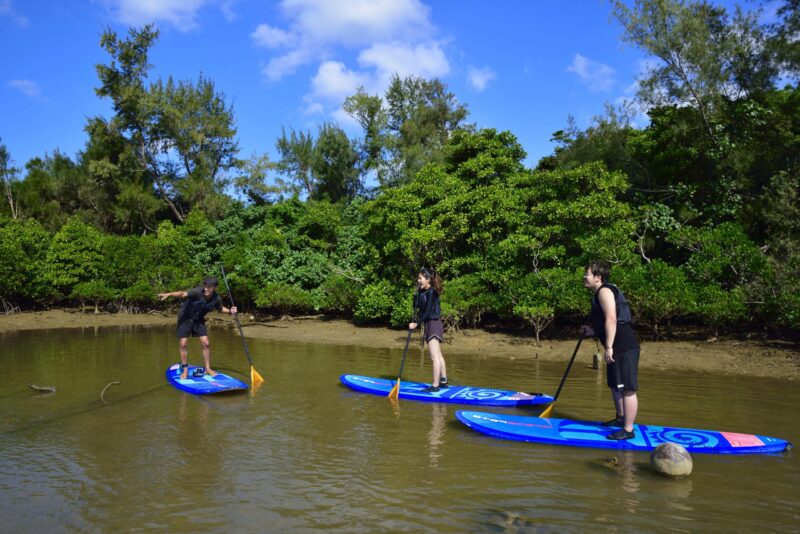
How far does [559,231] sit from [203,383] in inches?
413

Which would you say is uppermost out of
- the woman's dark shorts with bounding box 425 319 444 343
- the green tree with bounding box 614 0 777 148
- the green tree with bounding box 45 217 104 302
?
the green tree with bounding box 614 0 777 148

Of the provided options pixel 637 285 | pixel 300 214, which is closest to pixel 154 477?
pixel 637 285

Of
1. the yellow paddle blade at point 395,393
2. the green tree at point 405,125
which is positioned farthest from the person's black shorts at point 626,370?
the green tree at point 405,125

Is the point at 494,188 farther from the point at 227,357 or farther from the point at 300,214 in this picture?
the point at 300,214

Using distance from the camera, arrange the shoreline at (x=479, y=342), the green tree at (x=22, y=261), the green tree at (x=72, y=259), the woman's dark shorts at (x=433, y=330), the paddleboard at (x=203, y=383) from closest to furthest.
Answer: the woman's dark shorts at (x=433, y=330) < the paddleboard at (x=203, y=383) < the shoreline at (x=479, y=342) < the green tree at (x=22, y=261) < the green tree at (x=72, y=259)

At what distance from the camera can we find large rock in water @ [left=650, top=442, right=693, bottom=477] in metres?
5.39

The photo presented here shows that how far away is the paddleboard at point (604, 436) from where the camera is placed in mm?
6098

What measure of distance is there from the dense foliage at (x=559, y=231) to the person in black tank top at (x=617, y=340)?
797 cm

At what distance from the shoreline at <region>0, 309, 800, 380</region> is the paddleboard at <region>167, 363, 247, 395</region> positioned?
6.52 meters

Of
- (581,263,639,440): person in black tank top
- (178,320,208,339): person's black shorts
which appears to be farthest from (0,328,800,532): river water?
(178,320,208,339): person's black shorts

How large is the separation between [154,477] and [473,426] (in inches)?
145

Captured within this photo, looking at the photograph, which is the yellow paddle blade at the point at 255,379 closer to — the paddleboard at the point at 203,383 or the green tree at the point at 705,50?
the paddleboard at the point at 203,383

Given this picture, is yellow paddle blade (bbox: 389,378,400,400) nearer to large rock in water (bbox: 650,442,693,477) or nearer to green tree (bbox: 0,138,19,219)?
large rock in water (bbox: 650,442,693,477)

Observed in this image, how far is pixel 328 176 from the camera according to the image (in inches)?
1280
